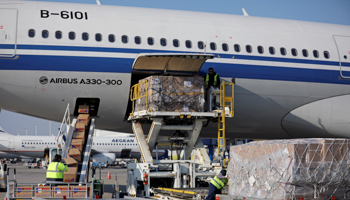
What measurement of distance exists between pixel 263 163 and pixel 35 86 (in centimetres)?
770

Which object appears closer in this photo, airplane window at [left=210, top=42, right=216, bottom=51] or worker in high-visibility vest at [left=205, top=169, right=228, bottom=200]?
worker in high-visibility vest at [left=205, top=169, right=228, bottom=200]

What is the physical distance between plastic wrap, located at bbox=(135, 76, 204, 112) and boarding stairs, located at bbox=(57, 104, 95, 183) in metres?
2.21

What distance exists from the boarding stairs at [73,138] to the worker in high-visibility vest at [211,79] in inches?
159

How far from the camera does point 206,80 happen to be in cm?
1481

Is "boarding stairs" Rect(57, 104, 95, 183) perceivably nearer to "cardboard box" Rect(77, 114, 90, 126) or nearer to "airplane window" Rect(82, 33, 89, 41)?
"cardboard box" Rect(77, 114, 90, 126)

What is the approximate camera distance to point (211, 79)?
14.8m

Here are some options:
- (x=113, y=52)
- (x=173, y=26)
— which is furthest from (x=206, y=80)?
(x=113, y=52)

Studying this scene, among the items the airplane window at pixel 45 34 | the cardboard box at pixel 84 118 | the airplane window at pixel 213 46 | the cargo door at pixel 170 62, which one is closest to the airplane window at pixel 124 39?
the cargo door at pixel 170 62

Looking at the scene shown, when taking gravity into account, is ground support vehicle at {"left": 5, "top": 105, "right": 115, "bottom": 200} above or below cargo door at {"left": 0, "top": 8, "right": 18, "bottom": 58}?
below

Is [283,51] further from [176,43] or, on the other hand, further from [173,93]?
[173,93]

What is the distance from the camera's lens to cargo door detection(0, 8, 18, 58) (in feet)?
45.0

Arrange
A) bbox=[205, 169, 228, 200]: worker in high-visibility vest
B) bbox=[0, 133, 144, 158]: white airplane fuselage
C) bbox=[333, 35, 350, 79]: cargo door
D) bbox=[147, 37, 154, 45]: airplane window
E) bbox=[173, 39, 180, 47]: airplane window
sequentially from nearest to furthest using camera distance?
bbox=[205, 169, 228, 200]: worker in high-visibility vest < bbox=[147, 37, 154, 45]: airplane window < bbox=[173, 39, 180, 47]: airplane window < bbox=[333, 35, 350, 79]: cargo door < bbox=[0, 133, 144, 158]: white airplane fuselage

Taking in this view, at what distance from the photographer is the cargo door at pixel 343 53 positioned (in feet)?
54.9

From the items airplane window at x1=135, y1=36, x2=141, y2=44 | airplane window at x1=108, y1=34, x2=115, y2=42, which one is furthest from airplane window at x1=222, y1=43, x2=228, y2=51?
airplane window at x1=108, y1=34, x2=115, y2=42
